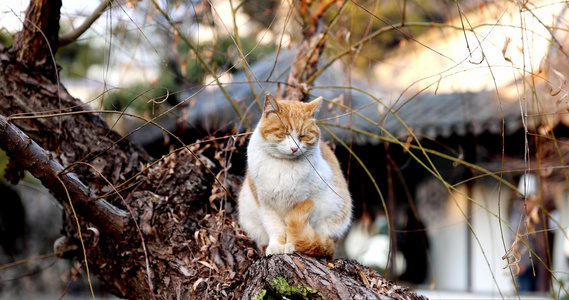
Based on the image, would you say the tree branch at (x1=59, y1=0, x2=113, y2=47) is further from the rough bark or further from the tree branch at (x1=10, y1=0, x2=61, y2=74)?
the rough bark

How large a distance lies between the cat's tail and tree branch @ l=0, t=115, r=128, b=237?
2.47 ft

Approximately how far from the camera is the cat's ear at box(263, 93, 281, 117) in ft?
7.22

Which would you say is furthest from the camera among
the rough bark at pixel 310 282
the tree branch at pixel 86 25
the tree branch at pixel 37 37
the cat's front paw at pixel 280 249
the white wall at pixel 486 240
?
the white wall at pixel 486 240

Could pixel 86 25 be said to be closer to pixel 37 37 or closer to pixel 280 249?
pixel 37 37

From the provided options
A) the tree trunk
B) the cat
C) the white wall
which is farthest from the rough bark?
the white wall

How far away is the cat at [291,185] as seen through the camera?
2213 mm

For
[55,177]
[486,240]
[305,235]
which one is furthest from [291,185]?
[486,240]

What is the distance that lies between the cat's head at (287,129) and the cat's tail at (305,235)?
232 millimetres

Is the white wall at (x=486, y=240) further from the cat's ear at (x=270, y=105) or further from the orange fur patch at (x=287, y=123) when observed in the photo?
the cat's ear at (x=270, y=105)

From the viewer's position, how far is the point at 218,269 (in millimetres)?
2320

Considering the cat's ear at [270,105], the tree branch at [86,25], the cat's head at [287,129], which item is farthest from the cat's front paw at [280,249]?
the tree branch at [86,25]

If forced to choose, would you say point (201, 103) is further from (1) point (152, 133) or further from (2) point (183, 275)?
(2) point (183, 275)

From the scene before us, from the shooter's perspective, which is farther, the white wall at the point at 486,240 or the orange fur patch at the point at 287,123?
the white wall at the point at 486,240

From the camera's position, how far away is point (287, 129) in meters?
2.22
